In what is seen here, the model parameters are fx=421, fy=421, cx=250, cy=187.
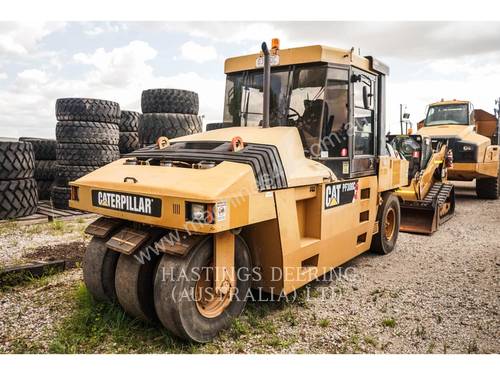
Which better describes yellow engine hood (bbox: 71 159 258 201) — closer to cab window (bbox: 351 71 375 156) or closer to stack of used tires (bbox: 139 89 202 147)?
cab window (bbox: 351 71 375 156)

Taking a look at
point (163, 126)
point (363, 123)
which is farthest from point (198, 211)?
point (163, 126)

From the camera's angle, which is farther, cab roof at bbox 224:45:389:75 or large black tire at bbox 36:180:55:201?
large black tire at bbox 36:180:55:201

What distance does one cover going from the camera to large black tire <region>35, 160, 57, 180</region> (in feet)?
30.8

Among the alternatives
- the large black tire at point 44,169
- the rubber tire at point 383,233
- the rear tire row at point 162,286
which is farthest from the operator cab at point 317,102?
the large black tire at point 44,169

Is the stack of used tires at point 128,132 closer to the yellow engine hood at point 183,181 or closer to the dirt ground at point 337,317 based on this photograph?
the dirt ground at point 337,317

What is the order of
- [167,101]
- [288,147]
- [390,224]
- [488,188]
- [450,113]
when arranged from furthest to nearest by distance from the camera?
[450,113] → [488,188] → [167,101] → [390,224] → [288,147]

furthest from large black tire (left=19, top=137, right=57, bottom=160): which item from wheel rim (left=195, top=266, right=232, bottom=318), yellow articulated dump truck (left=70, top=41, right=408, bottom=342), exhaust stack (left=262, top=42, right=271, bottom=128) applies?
wheel rim (left=195, top=266, right=232, bottom=318)

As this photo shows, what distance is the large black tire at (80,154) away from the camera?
27.8 feet

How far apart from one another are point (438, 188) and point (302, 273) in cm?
612

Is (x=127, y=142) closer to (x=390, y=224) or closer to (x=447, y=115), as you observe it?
(x=390, y=224)

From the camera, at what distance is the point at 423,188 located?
8602 mm

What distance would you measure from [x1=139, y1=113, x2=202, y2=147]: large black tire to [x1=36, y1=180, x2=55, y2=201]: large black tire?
2.50 m

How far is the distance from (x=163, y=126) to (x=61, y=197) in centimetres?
251

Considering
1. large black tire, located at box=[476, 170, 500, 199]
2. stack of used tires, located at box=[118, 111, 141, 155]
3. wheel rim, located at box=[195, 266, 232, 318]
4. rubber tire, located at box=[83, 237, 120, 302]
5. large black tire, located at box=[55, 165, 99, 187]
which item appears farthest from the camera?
large black tire, located at box=[476, 170, 500, 199]
